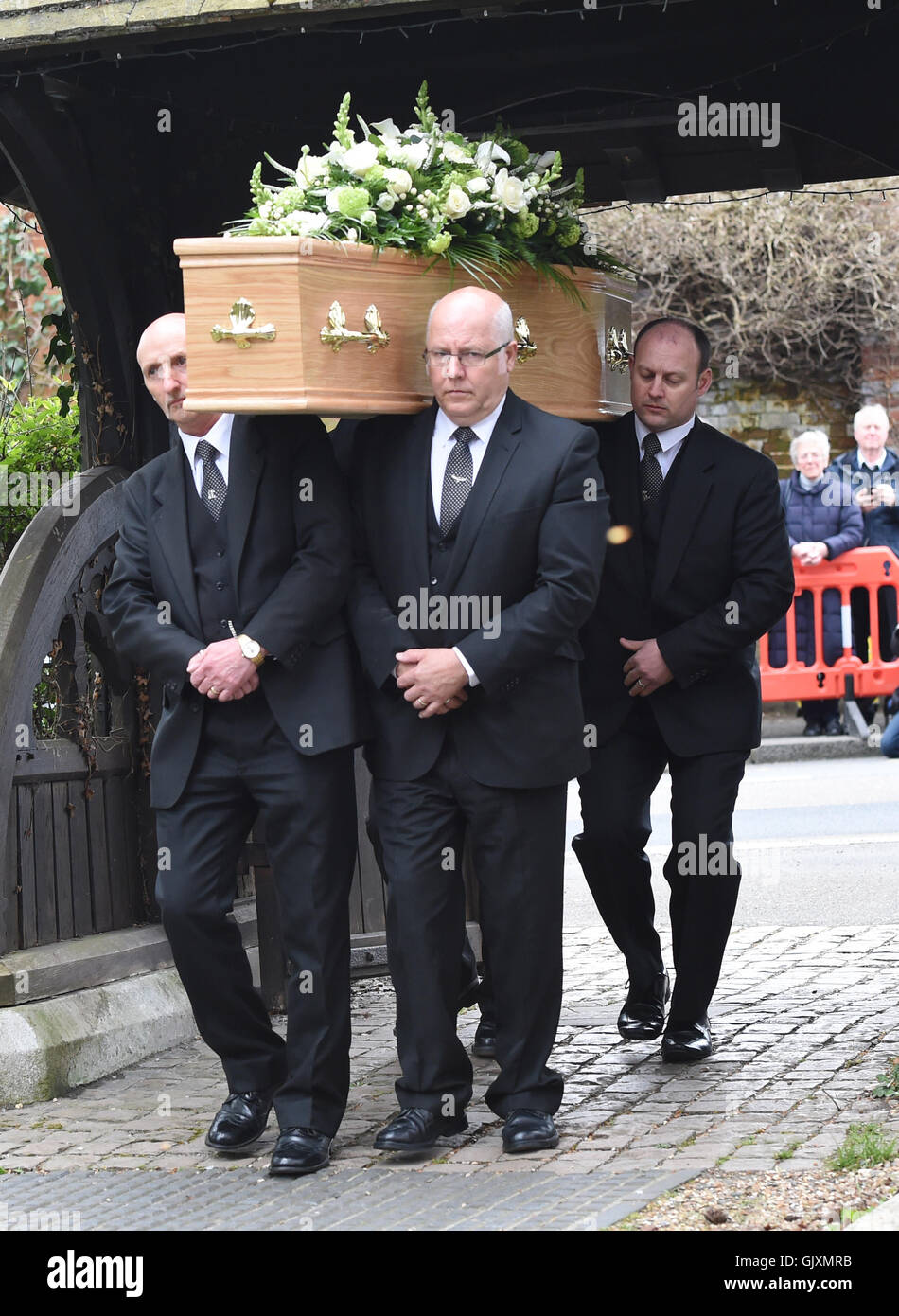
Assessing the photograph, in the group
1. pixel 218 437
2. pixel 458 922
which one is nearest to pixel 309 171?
pixel 218 437

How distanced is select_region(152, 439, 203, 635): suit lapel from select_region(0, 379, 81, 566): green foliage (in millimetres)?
2520

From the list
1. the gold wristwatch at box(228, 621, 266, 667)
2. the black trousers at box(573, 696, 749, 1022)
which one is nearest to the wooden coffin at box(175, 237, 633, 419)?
the gold wristwatch at box(228, 621, 266, 667)

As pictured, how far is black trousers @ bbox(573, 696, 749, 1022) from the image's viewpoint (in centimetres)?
664

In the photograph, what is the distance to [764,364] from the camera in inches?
818

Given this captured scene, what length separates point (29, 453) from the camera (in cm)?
851

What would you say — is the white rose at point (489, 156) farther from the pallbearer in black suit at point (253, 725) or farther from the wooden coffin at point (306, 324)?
the pallbearer in black suit at point (253, 725)

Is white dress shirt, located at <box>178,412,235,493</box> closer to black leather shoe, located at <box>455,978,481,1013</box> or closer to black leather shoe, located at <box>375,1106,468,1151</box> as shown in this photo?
black leather shoe, located at <box>375,1106,468,1151</box>

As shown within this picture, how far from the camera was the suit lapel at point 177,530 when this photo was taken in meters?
5.71

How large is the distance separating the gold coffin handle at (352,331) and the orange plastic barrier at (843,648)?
10.7m

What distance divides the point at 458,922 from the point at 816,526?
1073 cm

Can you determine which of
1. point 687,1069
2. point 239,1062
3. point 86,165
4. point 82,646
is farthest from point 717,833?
point 86,165

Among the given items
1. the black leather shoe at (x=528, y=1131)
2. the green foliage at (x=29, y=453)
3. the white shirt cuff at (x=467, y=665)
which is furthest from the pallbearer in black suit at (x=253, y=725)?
the green foliage at (x=29, y=453)

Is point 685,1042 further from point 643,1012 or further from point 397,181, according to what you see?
point 397,181

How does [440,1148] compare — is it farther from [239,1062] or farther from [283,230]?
[283,230]
